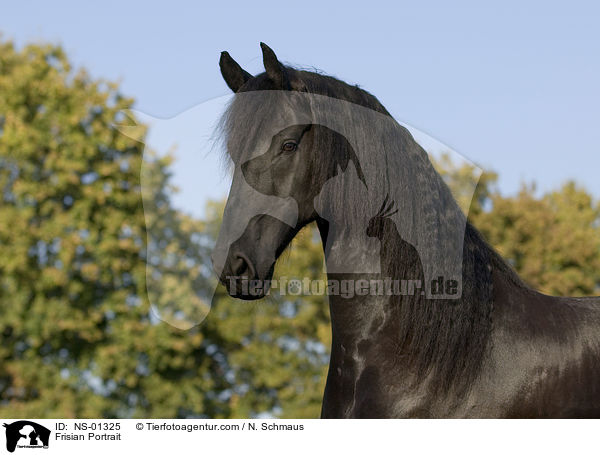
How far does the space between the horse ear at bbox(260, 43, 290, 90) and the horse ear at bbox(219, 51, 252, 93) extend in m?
0.36

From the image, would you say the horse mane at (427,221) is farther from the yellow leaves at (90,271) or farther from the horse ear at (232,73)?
the yellow leaves at (90,271)

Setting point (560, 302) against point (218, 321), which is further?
point (218, 321)

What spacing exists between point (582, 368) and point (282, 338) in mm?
23963

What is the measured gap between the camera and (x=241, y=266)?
3.22 meters

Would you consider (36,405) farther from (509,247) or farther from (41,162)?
(509,247)

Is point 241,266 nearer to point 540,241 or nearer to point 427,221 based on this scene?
point 427,221

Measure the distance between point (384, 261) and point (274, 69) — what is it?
1125 millimetres

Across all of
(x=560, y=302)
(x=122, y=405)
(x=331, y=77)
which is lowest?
(x=122, y=405)

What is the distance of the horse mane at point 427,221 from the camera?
3363 millimetres

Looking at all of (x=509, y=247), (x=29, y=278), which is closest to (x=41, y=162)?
(x=29, y=278)

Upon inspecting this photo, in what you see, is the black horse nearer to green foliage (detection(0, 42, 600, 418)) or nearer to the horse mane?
the horse mane

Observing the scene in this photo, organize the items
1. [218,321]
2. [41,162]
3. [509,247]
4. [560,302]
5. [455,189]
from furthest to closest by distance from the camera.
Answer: [509,247]
[218,321]
[41,162]
[455,189]
[560,302]

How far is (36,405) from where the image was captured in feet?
70.0
